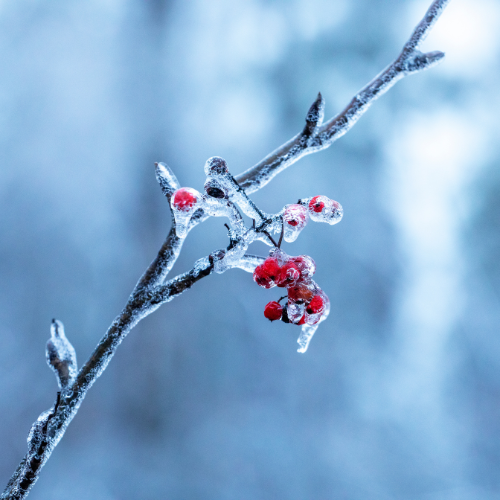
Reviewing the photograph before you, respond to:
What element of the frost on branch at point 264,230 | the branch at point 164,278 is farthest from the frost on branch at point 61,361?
the frost on branch at point 264,230

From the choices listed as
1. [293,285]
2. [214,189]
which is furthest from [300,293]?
[214,189]

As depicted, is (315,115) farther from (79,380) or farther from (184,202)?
(79,380)

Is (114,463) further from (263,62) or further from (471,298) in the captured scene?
(263,62)

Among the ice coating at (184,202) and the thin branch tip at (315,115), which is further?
the thin branch tip at (315,115)

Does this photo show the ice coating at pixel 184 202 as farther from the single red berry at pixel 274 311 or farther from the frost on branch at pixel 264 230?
the single red berry at pixel 274 311

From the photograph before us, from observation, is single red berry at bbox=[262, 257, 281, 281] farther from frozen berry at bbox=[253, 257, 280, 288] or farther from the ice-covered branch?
the ice-covered branch

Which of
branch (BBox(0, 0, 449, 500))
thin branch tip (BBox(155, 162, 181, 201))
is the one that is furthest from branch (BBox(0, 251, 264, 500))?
thin branch tip (BBox(155, 162, 181, 201))
